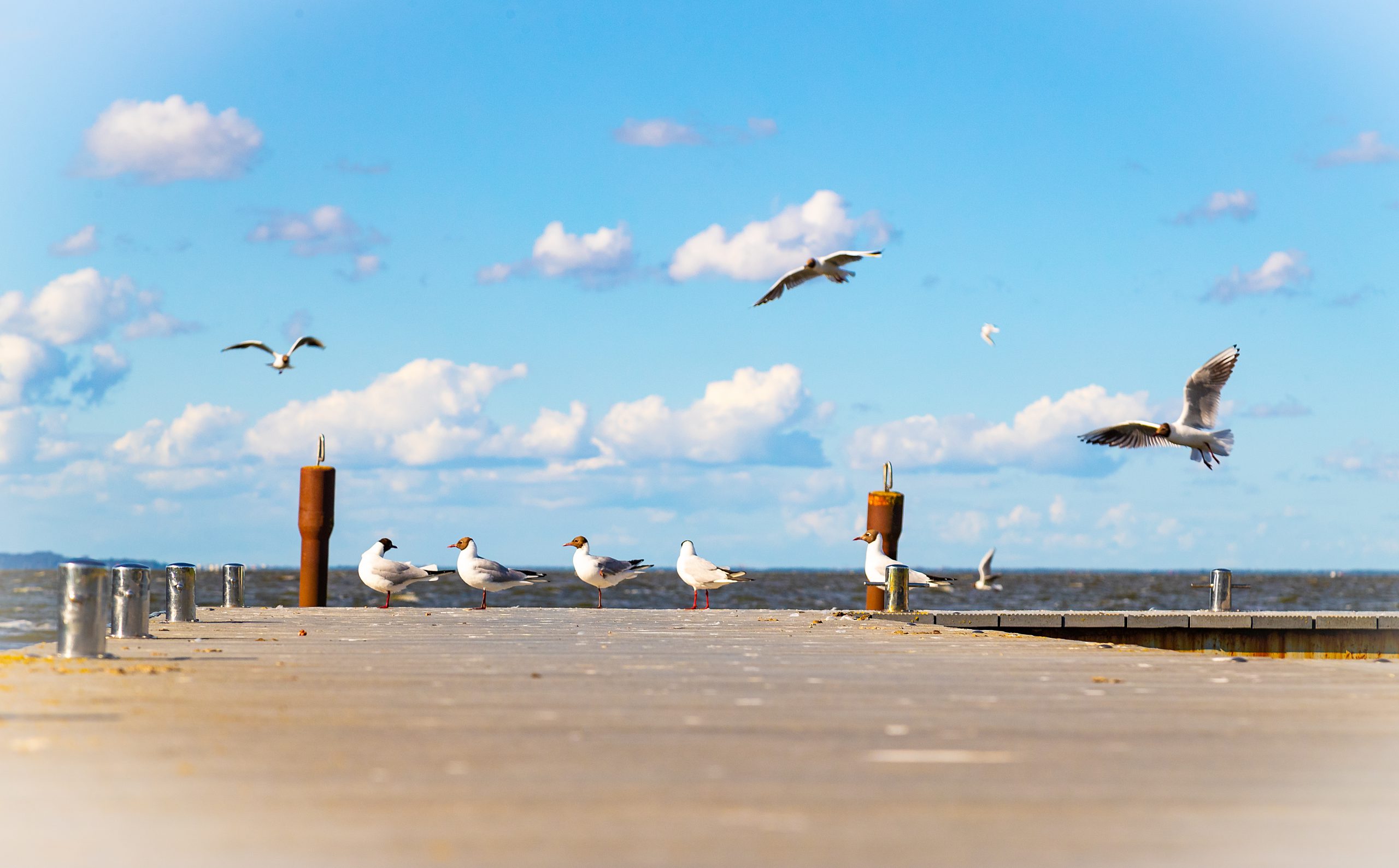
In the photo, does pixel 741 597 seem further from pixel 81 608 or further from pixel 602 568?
pixel 81 608

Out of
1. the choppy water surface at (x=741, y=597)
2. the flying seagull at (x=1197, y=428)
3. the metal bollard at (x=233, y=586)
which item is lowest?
the choppy water surface at (x=741, y=597)

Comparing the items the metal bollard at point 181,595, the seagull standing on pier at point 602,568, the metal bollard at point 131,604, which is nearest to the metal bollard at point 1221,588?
the seagull standing on pier at point 602,568

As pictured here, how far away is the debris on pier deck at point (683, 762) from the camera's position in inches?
161

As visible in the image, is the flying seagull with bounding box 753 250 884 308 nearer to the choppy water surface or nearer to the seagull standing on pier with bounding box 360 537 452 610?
the seagull standing on pier with bounding box 360 537 452 610

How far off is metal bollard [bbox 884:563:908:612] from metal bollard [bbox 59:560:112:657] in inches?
449

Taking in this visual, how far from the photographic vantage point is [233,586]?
19.8 metres

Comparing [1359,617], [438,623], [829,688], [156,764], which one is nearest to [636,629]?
[438,623]

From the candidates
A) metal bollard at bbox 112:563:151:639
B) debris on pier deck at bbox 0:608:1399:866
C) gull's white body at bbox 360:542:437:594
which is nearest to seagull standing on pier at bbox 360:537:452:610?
gull's white body at bbox 360:542:437:594

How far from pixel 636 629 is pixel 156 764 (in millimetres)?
9930

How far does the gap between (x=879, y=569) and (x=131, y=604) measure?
11491 millimetres

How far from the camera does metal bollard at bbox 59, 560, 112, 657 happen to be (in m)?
9.98

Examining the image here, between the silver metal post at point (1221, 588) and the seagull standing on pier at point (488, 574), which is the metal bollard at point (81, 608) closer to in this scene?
the seagull standing on pier at point (488, 574)

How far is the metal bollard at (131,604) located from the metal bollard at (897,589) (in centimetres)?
1000

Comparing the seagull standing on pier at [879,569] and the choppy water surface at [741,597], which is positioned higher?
the seagull standing on pier at [879,569]
